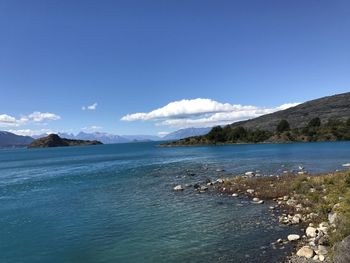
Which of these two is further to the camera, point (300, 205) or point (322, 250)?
point (300, 205)

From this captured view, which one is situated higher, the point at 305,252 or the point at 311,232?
the point at 311,232

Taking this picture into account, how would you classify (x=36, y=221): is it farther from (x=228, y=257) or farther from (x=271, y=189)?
(x=271, y=189)

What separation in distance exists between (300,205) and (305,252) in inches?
532

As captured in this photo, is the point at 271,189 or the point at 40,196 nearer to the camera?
the point at 271,189

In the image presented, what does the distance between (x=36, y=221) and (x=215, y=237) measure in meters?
19.7

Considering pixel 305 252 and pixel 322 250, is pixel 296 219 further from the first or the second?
pixel 305 252

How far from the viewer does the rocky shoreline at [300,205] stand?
22688 millimetres

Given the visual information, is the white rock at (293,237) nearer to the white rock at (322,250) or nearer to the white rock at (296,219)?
the white rock at (322,250)

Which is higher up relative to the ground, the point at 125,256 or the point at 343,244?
the point at 343,244

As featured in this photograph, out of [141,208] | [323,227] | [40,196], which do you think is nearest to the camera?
[323,227]

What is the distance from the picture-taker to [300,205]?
115ft

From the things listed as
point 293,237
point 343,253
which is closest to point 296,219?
point 293,237

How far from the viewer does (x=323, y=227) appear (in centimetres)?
→ 2647

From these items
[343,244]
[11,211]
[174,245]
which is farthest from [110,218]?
[343,244]
